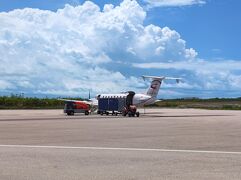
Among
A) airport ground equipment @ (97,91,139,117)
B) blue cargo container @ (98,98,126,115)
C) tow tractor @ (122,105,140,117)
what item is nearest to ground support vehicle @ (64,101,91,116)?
blue cargo container @ (98,98,126,115)

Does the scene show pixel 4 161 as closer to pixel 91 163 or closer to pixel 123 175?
pixel 91 163

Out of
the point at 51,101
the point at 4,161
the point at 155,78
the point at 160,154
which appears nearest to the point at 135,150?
the point at 160,154

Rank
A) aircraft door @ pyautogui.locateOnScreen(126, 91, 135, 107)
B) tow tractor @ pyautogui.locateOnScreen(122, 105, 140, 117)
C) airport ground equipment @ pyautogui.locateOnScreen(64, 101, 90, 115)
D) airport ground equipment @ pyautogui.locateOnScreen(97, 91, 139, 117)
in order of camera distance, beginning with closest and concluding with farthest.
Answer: tow tractor @ pyautogui.locateOnScreen(122, 105, 140, 117) < airport ground equipment @ pyautogui.locateOnScreen(97, 91, 139, 117) < aircraft door @ pyautogui.locateOnScreen(126, 91, 135, 107) < airport ground equipment @ pyautogui.locateOnScreen(64, 101, 90, 115)

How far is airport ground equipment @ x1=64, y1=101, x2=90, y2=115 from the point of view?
68000mm

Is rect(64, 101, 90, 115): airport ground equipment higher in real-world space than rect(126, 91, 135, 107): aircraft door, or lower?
lower

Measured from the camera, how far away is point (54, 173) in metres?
11.8

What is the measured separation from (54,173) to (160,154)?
17.7 ft

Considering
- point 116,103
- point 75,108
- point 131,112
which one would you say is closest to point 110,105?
point 116,103

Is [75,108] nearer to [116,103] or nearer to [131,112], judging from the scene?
[116,103]

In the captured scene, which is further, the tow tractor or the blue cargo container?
the blue cargo container

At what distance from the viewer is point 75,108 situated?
68688 mm

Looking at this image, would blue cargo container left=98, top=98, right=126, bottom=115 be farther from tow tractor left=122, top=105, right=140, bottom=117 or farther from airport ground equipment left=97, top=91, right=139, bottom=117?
tow tractor left=122, top=105, right=140, bottom=117

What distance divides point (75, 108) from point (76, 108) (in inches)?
5.9

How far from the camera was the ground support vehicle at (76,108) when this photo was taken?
68000 millimetres
